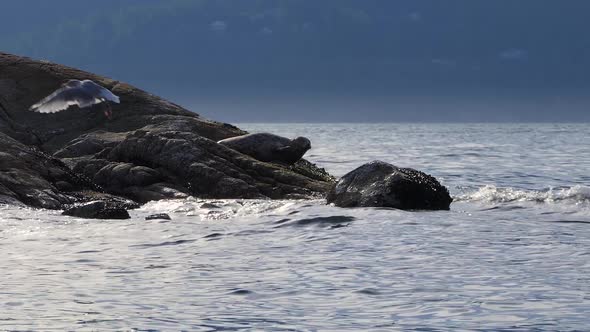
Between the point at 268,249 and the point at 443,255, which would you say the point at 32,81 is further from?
the point at 443,255

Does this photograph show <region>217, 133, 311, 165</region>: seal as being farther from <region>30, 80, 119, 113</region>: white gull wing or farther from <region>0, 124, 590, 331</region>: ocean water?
<region>30, 80, 119, 113</region>: white gull wing

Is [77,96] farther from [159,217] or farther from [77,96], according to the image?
[159,217]

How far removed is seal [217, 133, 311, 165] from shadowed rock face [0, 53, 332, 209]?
24.3 inches

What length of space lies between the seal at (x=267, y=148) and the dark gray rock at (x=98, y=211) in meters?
8.10

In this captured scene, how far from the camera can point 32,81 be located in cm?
3500

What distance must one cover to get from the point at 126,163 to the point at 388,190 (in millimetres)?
8329

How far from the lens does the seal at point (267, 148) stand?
30.5 m

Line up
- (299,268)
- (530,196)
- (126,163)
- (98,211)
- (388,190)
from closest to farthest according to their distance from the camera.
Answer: (299,268)
(98,211)
(388,190)
(530,196)
(126,163)

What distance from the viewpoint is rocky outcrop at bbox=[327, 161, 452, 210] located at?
23.9 meters

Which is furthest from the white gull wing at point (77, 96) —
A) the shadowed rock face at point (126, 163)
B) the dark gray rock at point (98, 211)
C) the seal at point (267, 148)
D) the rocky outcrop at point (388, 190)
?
the seal at point (267, 148)

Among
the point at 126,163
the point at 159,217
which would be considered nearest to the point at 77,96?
the point at 159,217

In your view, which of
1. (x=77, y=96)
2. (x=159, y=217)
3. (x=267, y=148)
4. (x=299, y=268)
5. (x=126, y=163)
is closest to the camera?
(x=299, y=268)

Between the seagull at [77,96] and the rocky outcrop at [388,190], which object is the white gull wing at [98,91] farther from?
the rocky outcrop at [388,190]

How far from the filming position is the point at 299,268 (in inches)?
607
